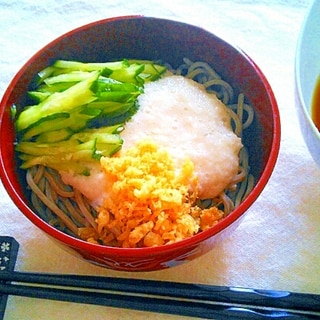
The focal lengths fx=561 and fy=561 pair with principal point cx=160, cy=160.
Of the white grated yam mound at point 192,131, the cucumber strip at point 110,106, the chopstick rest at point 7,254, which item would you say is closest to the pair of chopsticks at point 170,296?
the chopstick rest at point 7,254

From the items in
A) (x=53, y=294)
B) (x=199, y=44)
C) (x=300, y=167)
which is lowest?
(x=53, y=294)

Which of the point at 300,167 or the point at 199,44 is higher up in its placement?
the point at 199,44

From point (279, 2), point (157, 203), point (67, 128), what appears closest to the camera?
point (157, 203)

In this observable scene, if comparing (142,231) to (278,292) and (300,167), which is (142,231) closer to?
(278,292)

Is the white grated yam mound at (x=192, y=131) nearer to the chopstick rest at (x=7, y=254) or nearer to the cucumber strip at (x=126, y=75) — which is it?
the cucumber strip at (x=126, y=75)

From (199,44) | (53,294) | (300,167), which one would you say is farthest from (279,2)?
(53,294)

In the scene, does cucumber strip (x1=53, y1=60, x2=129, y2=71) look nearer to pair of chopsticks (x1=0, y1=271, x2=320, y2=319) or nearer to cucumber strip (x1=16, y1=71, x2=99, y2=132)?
cucumber strip (x1=16, y1=71, x2=99, y2=132)

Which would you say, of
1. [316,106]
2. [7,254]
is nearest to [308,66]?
[316,106]
